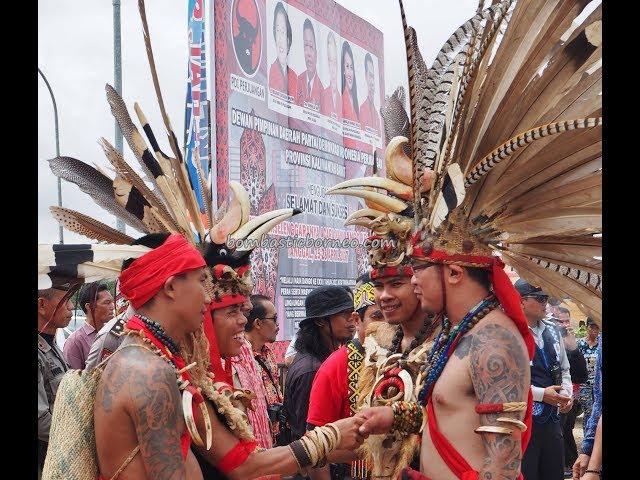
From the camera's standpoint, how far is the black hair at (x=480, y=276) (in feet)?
12.2

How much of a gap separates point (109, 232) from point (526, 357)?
7.76ft

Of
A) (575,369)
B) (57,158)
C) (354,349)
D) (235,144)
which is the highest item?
(235,144)

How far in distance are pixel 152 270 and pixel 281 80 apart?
8361 millimetres

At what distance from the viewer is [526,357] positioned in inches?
135

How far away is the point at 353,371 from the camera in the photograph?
15.7 feet

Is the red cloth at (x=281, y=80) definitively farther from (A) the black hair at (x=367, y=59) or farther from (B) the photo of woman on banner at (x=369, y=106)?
(A) the black hair at (x=367, y=59)

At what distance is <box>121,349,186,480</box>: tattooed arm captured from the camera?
3.21m

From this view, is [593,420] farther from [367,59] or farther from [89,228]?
[367,59]

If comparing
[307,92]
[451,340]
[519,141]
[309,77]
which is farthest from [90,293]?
[309,77]

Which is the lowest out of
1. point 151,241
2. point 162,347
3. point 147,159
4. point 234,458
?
point 234,458

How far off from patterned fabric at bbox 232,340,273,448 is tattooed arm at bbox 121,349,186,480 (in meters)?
2.22

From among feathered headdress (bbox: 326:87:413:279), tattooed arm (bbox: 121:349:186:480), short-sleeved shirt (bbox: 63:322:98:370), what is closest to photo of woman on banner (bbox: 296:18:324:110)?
short-sleeved shirt (bbox: 63:322:98:370)
